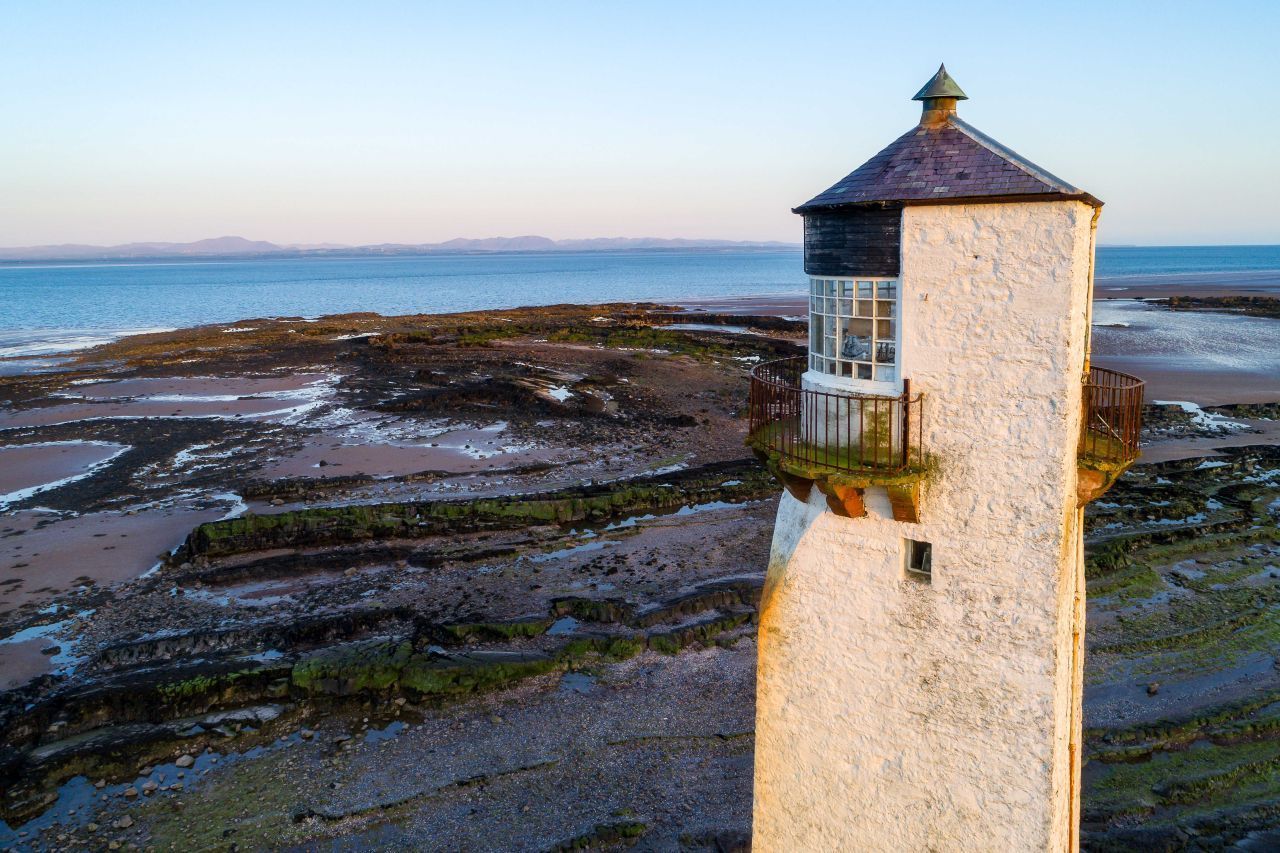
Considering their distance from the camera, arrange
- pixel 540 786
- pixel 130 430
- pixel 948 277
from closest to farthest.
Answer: pixel 948 277
pixel 540 786
pixel 130 430

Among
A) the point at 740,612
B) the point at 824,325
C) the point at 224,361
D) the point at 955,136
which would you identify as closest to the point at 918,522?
the point at 824,325

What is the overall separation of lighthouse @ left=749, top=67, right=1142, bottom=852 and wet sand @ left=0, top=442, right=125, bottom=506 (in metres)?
26.8

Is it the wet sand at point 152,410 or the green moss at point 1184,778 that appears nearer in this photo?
the green moss at point 1184,778

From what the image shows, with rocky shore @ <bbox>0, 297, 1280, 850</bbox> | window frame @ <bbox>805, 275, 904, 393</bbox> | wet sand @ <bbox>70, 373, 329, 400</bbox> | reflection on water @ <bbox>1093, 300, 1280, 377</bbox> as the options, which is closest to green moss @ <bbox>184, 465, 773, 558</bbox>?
rocky shore @ <bbox>0, 297, 1280, 850</bbox>

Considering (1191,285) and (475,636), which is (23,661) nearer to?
(475,636)

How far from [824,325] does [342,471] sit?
22425 mm

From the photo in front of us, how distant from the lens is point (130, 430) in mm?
33562

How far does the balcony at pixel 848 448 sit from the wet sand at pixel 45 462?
26586mm

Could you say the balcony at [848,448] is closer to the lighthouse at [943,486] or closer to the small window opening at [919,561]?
the lighthouse at [943,486]

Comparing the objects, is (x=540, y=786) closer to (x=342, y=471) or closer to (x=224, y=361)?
(x=342, y=471)

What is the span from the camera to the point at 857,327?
7328 mm

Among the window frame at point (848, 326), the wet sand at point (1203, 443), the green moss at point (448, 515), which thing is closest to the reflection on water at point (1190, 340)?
the wet sand at point (1203, 443)

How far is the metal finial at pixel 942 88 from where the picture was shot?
7336 mm

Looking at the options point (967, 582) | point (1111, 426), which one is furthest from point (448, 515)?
point (1111, 426)
